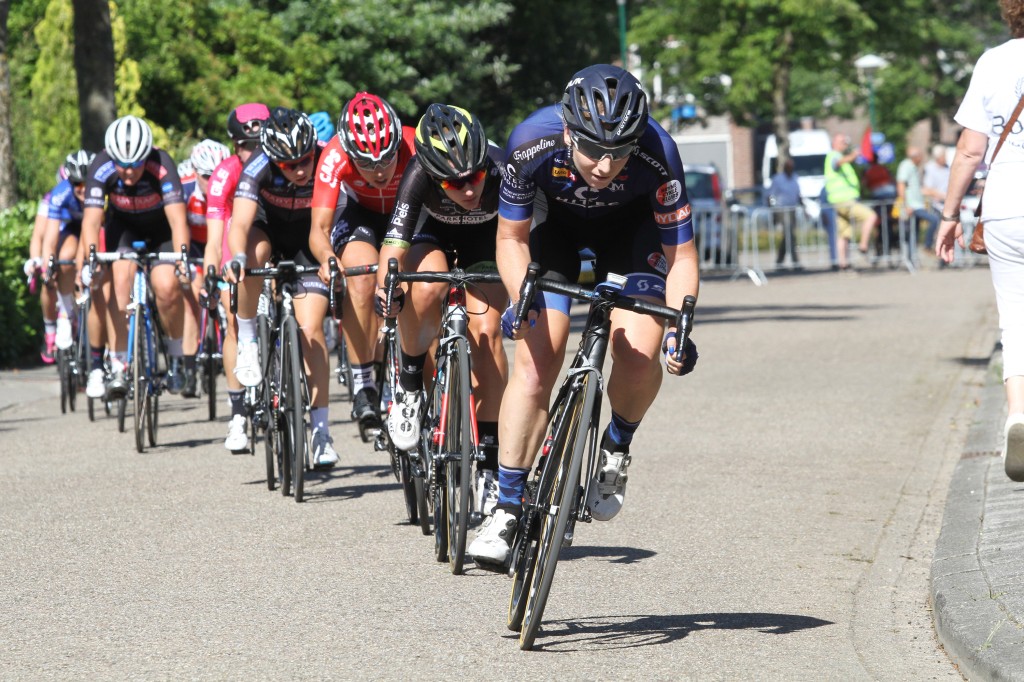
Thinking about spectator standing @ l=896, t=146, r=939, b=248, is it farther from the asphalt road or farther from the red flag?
the asphalt road

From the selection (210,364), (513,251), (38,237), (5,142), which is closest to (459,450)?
(513,251)

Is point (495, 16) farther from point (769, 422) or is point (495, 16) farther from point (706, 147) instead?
point (706, 147)

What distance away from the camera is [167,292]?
37.5 ft

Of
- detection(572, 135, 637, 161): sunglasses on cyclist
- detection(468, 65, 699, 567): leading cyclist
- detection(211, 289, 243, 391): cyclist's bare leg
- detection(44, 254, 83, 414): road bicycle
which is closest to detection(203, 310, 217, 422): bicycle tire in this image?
detection(44, 254, 83, 414): road bicycle

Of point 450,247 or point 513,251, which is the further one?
point 450,247

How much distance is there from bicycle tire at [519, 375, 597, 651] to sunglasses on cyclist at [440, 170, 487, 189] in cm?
174

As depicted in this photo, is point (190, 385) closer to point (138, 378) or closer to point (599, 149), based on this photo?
point (138, 378)

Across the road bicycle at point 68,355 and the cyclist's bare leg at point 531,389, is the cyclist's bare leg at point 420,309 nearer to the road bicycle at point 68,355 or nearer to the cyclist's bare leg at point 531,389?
the cyclist's bare leg at point 531,389

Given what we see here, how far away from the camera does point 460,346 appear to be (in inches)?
264

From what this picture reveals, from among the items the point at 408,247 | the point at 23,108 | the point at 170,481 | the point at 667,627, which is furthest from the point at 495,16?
the point at 667,627

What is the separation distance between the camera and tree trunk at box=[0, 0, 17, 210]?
18422 mm

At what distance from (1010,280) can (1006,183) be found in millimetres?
383

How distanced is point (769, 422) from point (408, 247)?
189 inches

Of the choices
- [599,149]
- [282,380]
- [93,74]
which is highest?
[93,74]
